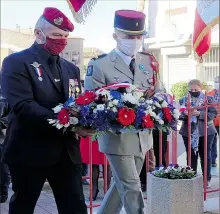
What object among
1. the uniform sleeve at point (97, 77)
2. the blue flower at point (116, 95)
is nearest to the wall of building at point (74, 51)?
the uniform sleeve at point (97, 77)

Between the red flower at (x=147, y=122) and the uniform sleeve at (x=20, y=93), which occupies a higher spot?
the uniform sleeve at (x=20, y=93)

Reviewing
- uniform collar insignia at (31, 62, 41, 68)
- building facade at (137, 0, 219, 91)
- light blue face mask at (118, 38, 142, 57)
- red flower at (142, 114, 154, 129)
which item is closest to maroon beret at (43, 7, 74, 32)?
uniform collar insignia at (31, 62, 41, 68)

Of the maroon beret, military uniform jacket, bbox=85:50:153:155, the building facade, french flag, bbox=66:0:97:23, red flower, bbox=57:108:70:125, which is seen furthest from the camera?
the building facade

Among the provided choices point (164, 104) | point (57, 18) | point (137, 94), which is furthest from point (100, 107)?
point (57, 18)

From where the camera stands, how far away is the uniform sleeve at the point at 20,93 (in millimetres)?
3242

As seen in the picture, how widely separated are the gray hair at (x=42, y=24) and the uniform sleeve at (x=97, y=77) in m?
0.69

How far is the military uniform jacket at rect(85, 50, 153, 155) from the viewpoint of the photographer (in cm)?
391

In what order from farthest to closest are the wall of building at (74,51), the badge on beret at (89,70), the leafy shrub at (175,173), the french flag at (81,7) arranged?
the wall of building at (74,51) < the leafy shrub at (175,173) < the french flag at (81,7) < the badge on beret at (89,70)

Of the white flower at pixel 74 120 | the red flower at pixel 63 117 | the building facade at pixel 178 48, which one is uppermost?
the building facade at pixel 178 48

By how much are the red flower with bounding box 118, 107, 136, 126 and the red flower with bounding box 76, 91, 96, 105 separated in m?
0.22

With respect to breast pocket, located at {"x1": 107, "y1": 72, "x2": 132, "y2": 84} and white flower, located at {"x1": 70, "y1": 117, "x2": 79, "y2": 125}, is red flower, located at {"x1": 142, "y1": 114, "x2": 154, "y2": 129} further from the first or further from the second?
breast pocket, located at {"x1": 107, "y1": 72, "x2": 132, "y2": 84}

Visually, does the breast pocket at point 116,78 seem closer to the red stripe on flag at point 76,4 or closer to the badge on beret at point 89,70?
the badge on beret at point 89,70

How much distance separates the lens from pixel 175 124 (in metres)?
3.84

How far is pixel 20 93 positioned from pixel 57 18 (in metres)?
0.61
